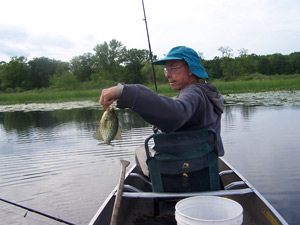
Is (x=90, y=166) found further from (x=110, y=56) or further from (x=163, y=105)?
(x=110, y=56)

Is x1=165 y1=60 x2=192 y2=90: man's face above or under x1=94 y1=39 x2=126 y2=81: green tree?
under

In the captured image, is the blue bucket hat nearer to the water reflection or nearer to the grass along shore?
the water reflection

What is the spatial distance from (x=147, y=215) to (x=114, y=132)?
1129mm

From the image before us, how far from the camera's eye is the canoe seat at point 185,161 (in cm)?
213

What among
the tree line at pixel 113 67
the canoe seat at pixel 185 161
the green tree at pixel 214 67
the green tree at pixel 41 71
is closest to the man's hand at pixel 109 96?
the canoe seat at pixel 185 161

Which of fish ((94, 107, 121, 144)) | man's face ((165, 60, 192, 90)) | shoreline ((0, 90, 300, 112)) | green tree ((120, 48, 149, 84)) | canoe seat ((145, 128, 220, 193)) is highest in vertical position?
green tree ((120, 48, 149, 84))

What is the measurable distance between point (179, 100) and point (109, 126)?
0.80m

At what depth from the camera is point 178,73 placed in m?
2.30

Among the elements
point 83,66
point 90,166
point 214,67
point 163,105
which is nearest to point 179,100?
point 163,105

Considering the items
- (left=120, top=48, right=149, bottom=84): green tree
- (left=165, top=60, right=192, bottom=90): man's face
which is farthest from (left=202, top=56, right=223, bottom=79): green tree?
(left=165, top=60, right=192, bottom=90): man's face

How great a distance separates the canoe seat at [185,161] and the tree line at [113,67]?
47.8 metres

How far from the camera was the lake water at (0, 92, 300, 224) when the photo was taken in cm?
426

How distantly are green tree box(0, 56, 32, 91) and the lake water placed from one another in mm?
56383

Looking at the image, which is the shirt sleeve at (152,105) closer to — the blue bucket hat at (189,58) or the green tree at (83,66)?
the blue bucket hat at (189,58)
